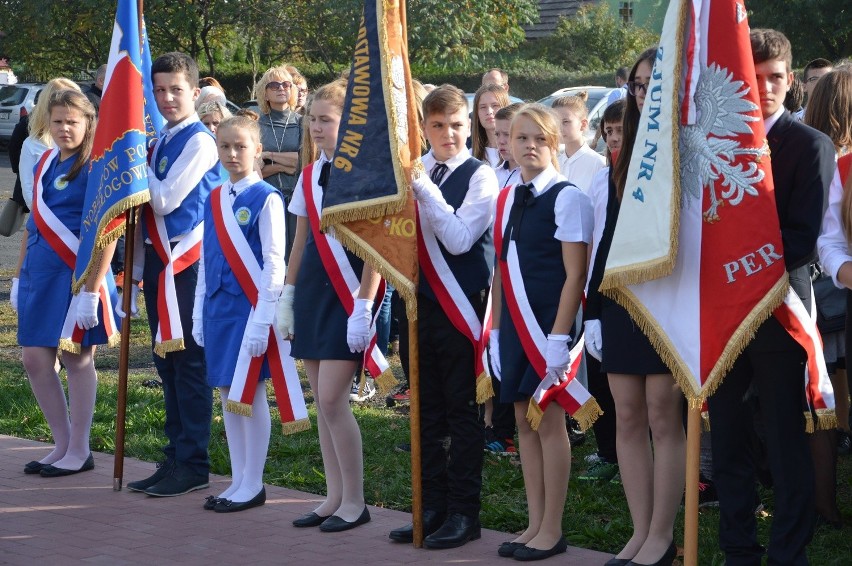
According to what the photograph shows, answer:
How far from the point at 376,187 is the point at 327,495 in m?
1.69

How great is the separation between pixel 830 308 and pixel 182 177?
3.27 meters

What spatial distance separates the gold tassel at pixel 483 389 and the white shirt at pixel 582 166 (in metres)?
2.22

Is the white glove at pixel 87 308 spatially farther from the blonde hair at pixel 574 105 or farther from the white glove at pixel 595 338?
the blonde hair at pixel 574 105

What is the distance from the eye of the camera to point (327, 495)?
5996mm

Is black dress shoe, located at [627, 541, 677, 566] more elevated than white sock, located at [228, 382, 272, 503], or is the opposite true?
white sock, located at [228, 382, 272, 503]

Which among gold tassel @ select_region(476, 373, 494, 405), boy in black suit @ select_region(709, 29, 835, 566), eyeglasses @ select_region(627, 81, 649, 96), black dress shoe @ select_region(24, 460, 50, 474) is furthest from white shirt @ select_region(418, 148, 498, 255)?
black dress shoe @ select_region(24, 460, 50, 474)

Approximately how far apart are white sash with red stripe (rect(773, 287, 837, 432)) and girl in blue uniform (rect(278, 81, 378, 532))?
186cm

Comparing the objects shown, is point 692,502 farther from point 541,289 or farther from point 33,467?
point 33,467

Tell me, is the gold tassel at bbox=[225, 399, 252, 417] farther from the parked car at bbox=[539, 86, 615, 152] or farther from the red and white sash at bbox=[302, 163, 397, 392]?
the parked car at bbox=[539, 86, 615, 152]

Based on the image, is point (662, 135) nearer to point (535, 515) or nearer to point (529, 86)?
point (535, 515)

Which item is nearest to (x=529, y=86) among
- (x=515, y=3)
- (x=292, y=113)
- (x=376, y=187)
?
(x=515, y=3)

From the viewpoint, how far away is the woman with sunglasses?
28.4 feet

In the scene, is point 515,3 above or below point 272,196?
above

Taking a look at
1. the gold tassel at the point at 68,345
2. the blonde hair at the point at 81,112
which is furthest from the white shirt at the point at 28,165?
the gold tassel at the point at 68,345
